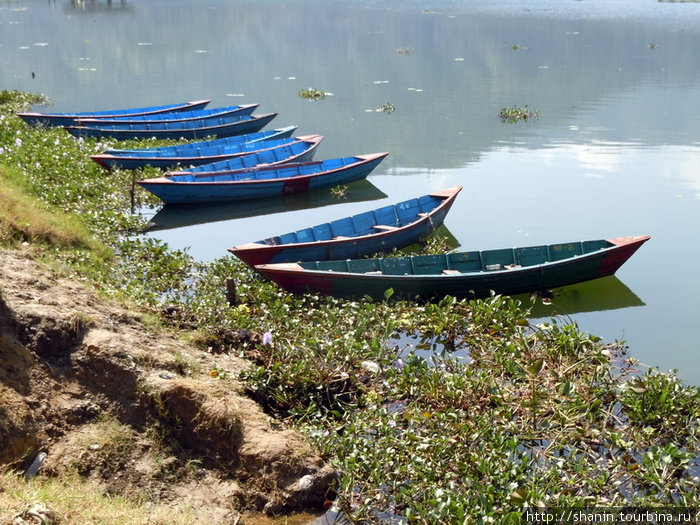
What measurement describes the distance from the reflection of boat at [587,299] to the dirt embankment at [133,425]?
18.9ft

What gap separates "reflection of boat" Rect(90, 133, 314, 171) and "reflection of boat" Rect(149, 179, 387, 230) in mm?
1249


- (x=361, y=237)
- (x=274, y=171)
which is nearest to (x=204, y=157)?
(x=274, y=171)

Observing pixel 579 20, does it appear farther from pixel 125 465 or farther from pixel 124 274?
pixel 125 465

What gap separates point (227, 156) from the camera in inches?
728

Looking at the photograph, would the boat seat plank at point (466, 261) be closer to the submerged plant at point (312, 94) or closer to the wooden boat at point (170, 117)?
the wooden boat at point (170, 117)

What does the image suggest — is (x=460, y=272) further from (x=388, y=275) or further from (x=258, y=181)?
(x=258, y=181)

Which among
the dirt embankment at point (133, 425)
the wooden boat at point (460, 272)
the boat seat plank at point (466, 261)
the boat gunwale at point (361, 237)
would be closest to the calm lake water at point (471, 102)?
the wooden boat at point (460, 272)

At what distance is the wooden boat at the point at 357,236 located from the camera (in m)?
11.7

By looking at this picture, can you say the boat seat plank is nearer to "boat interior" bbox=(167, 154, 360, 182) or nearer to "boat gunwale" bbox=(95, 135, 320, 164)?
"boat interior" bbox=(167, 154, 360, 182)

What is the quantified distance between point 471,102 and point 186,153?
1549cm

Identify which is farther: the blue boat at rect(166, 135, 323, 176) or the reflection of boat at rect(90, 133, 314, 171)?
the blue boat at rect(166, 135, 323, 176)

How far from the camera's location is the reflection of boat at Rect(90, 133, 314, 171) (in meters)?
17.4

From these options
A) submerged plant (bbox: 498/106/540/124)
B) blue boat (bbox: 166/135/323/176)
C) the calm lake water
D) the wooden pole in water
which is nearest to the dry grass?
the wooden pole in water

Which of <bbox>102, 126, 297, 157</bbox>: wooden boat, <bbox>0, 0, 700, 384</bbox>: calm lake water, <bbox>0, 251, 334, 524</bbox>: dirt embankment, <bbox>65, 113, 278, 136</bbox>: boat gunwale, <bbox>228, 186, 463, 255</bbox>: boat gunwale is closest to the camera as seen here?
<bbox>0, 251, 334, 524</bbox>: dirt embankment
